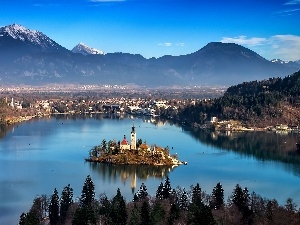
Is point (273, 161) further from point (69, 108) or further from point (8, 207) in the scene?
point (69, 108)

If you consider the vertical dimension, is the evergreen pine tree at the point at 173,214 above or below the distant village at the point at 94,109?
below

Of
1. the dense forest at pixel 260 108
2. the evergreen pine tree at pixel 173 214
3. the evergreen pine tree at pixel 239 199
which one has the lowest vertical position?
the evergreen pine tree at pixel 173 214

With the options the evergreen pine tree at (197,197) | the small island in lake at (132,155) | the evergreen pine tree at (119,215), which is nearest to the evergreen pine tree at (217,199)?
the evergreen pine tree at (197,197)

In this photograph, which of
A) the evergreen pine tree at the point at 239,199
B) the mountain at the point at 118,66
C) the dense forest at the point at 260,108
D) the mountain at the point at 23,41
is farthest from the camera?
the mountain at the point at 23,41

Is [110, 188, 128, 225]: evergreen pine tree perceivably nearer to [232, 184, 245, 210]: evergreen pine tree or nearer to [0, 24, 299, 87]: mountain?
[232, 184, 245, 210]: evergreen pine tree

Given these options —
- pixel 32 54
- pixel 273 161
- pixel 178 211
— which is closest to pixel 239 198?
pixel 178 211

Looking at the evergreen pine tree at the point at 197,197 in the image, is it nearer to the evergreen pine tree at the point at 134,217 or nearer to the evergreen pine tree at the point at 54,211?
the evergreen pine tree at the point at 134,217
